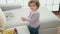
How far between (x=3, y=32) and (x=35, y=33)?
1.82 feet

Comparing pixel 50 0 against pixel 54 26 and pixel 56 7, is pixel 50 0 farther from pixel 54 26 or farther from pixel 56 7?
pixel 54 26

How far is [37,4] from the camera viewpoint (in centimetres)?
236

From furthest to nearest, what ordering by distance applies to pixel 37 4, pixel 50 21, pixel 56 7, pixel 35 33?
1. pixel 56 7
2. pixel 50 21
3. pixel 35 33
4. pixel 37 4

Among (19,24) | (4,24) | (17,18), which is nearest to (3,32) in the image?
(4,24)

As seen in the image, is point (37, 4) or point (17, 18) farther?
point (17, 18)

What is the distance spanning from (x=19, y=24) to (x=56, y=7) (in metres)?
1.75

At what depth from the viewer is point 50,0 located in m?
3.98

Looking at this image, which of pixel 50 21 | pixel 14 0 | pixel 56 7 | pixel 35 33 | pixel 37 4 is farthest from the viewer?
pixel 56 7

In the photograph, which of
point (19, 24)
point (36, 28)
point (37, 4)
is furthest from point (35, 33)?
point (37, 4)

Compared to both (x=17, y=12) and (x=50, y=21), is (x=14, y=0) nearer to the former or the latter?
(x=17, y=12)

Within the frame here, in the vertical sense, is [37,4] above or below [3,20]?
above

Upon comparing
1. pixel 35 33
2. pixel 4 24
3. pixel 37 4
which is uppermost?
pixel 37 4

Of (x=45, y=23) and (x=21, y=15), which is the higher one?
(x=21, y=15)

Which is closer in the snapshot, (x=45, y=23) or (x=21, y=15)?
(x=45, y=23)
